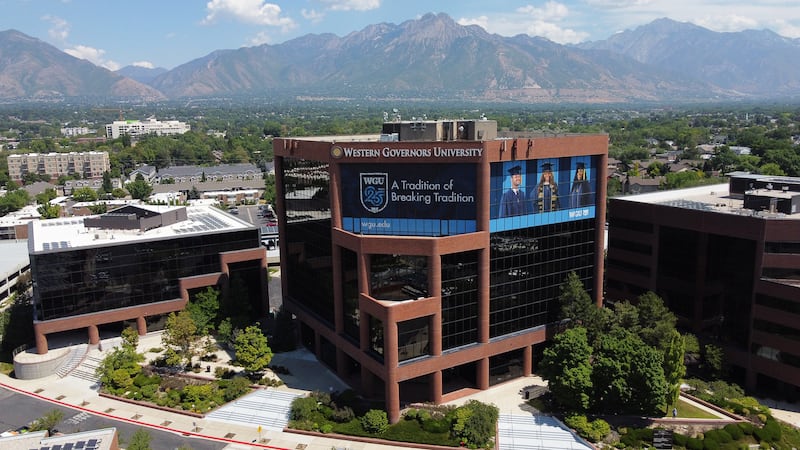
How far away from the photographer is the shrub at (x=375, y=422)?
189 feet

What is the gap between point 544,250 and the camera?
66.4m

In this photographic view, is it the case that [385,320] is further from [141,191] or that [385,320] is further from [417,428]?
[141,191]

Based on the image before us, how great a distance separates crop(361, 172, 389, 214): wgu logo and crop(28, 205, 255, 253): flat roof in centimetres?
3074

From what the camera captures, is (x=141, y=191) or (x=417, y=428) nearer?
(x=417, y=428)

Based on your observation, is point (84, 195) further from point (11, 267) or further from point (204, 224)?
point (204, 224)

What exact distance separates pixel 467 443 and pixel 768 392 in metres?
35.7

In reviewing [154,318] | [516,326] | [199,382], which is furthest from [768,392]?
[154,318]

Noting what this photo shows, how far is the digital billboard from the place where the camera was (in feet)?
203

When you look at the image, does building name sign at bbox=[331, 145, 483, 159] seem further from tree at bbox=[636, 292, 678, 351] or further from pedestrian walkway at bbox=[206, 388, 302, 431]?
pedestrian walkway at bbox=[206, 388, 302, 431]

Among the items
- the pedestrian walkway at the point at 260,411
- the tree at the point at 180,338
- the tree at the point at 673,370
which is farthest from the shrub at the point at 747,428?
the tree at the point at 180,338

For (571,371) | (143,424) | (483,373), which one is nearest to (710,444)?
(571,371)

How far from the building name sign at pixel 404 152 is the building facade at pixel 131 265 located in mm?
30955

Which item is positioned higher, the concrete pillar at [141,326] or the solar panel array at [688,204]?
the solar panel array at [688,204]

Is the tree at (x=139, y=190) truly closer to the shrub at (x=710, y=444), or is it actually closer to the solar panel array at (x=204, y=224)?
the solar panel array at (x=204, y=224)
